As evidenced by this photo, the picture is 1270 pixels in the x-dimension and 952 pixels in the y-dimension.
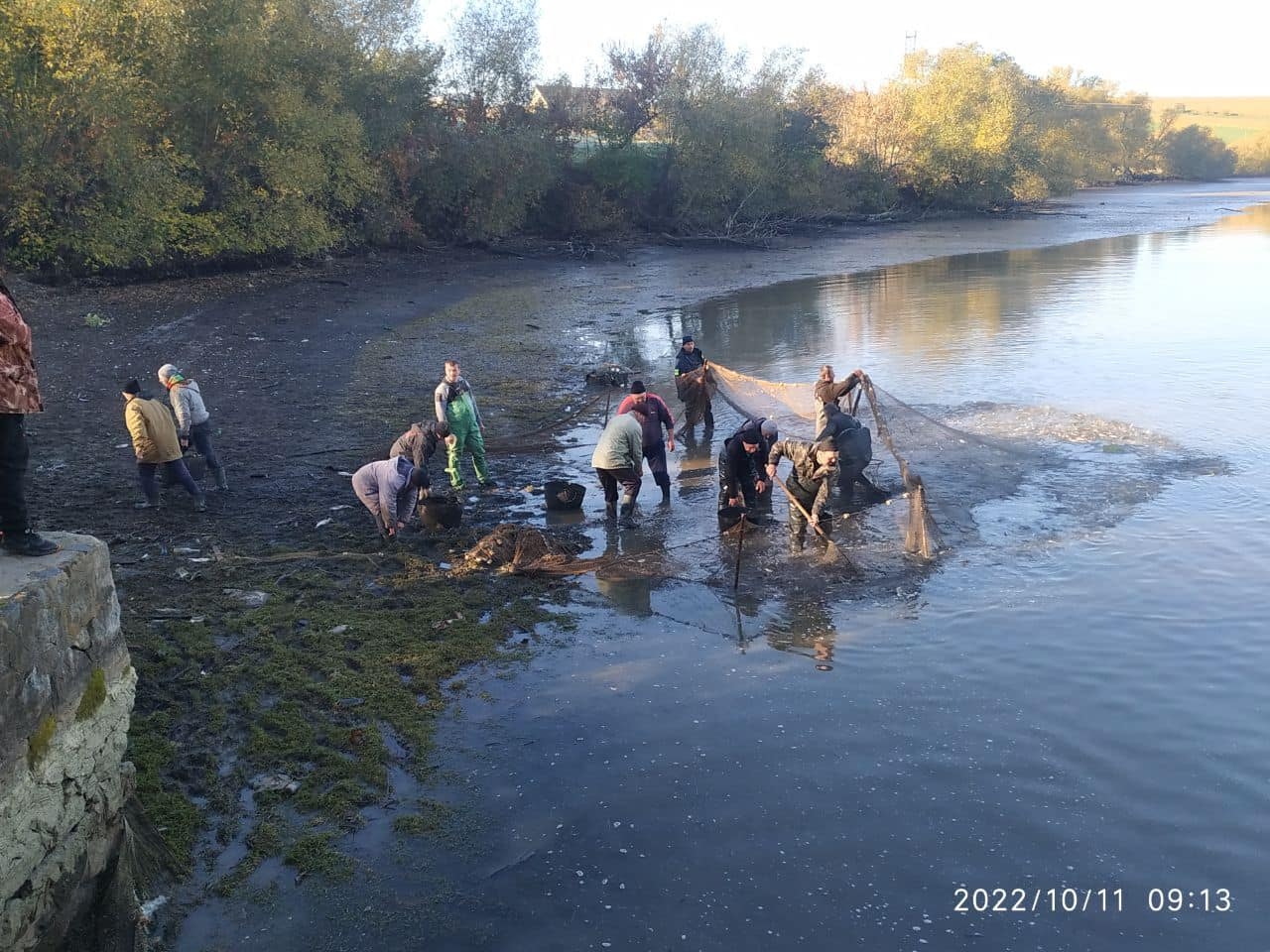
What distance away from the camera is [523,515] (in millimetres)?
12164

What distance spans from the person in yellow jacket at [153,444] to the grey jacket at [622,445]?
4.63 metres

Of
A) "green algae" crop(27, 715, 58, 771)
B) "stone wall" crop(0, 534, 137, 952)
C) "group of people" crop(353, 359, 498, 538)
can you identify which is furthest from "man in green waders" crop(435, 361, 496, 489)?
"green algae" crop(27, 715, 58, 771)

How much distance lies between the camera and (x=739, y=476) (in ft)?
38.1

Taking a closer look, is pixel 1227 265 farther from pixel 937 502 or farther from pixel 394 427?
pixel 394 427

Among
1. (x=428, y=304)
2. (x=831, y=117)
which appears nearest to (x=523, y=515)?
(x=428, y=304)

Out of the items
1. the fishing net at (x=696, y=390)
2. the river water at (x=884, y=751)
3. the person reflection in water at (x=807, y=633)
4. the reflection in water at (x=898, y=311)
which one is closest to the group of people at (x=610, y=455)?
the river water at (x=884, y=751)

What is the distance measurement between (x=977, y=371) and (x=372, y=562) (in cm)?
1470

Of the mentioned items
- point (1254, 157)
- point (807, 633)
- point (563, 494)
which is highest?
point (1254, 157)

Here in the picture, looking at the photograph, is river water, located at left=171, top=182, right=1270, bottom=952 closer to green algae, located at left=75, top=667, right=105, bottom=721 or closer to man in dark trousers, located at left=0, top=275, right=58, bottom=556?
green algae, located at left=75, top=667, right=105, bottom=721

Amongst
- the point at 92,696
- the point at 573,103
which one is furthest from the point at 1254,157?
the point at 92,696

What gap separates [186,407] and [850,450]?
25.6ft

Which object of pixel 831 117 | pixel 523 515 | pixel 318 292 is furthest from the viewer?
pixel 831 117

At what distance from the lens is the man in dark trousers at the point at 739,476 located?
1148 cm

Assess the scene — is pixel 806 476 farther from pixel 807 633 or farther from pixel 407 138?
pixel 407 138
